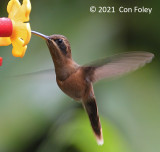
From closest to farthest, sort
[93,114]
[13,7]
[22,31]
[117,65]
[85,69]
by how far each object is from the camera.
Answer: [22,31], [13,7], [117,65], [85,69], [93,114]

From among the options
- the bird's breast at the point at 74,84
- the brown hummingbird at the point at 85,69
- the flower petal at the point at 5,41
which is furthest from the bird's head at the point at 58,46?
the flower petal at the point at 5,41

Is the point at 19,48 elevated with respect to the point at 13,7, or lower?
lower

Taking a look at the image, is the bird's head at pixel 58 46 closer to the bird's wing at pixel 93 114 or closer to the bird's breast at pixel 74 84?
the bird's breast at pixel 74 84

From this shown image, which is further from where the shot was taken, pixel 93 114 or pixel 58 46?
pixel 93 114

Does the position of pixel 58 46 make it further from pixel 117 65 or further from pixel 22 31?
pixel 22 31

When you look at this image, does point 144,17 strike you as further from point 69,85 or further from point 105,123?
point 69,85

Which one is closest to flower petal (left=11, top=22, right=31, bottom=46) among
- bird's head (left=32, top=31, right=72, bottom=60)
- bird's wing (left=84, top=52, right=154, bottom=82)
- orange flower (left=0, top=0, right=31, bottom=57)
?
orange flower (left=0, top=0, right=31, bottom=57)

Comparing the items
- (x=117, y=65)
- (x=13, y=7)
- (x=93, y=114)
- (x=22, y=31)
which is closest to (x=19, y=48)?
(x=22, y=31)

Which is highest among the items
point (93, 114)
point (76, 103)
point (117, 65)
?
point (117, 65)
